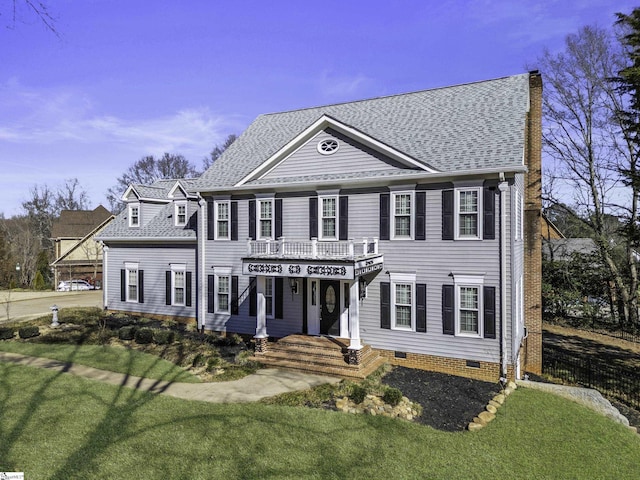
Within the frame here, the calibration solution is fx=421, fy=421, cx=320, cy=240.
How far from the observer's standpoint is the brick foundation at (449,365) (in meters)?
14.5

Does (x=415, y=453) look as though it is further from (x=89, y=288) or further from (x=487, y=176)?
(x=89, y=288)

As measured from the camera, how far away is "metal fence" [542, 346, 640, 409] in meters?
15.5

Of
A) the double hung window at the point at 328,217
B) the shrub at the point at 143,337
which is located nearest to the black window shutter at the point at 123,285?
the shrub at the point at 143,337

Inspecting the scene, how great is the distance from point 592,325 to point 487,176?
→ 823 inches

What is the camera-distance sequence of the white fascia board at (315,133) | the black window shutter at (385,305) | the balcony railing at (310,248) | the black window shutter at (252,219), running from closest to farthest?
the balcony railing at (310,248) → the white fascia board at (315,133) → the black window shutter at (385,305) → the black window shutter at (252,219)

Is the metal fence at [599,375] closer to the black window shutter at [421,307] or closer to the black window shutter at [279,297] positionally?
the black window shutter at [421,307]

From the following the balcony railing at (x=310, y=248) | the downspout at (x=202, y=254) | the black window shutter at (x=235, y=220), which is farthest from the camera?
the downspout at (x=202, y=254)

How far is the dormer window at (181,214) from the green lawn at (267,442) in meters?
11.5

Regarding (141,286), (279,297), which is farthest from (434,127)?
(141,286)

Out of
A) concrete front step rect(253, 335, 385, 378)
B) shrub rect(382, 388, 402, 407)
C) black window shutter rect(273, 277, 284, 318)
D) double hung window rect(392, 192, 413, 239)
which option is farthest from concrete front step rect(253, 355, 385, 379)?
double hung window rect(392, 192, 413, 239)

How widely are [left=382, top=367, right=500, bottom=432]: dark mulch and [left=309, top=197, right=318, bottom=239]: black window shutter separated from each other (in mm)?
6154

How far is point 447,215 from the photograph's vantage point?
1505 cm

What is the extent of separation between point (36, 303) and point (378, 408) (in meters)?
29.6

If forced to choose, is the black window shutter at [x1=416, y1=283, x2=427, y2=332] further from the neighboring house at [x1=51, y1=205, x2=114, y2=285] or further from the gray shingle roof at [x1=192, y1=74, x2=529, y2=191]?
the neighboring house at [x1=51, y1=205, x2=114, y2=285]
